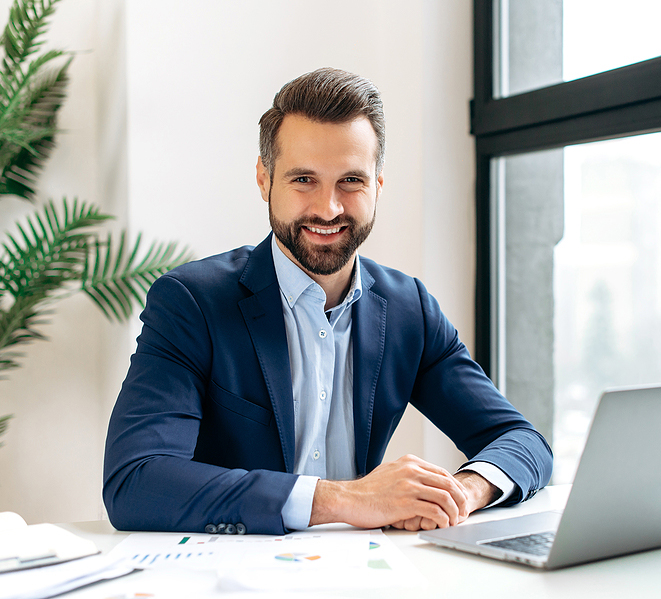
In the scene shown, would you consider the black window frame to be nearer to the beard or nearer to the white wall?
the white wall

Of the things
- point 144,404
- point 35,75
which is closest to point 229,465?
point 144,404

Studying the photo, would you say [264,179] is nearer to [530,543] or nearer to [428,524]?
[428,524]

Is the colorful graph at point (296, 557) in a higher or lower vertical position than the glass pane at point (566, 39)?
lower

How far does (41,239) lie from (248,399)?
48.0 inches

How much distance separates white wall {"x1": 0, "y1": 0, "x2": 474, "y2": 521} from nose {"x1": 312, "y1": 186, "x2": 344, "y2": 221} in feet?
3.78

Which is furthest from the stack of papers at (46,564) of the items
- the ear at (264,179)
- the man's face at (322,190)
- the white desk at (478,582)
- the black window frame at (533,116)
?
the black window frame at (533,116)

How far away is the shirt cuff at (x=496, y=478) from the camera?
125cm

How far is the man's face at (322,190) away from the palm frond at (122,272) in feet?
3.15

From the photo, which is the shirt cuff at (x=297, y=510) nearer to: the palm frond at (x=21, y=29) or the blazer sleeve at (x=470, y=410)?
the blazer sleeve at (x=470, y=410)

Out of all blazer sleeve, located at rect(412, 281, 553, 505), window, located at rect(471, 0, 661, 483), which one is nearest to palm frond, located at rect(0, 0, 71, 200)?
blazer sleeve, located at rect(412, 281, 553, 505)

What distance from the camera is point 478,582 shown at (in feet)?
2.72

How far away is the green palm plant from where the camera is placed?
7.38 ft

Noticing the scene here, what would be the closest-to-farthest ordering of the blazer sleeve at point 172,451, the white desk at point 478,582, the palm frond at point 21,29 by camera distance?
the white desk at point 478,582, the blazer sleeve at point 172,451, the palm frond at point 21,29

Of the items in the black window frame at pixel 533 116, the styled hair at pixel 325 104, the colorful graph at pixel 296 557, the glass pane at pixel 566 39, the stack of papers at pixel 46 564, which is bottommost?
the colorful graph at pixel 296 557
